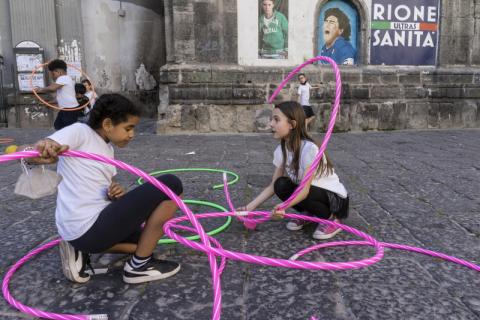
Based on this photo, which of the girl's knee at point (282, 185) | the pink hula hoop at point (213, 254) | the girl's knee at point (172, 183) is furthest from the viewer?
the girl's knee at point (282, 185)

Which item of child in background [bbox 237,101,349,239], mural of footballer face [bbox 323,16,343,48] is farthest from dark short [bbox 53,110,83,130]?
mural of footballer face [bbox 323,16,343,48]

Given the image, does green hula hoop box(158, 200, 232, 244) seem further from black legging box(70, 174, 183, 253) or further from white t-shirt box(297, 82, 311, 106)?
white t-shirt box(297, 82, 311, 106)

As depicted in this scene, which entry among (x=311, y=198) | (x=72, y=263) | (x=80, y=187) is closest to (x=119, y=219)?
(x=80, y=187)

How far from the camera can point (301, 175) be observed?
2977mm

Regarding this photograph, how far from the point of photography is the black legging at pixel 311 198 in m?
3.01

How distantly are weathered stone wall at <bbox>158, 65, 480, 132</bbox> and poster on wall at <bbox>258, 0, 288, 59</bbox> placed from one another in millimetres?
424

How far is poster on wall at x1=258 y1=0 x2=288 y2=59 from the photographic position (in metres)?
9.55

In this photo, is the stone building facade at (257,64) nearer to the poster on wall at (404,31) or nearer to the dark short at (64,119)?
the poster on wall at (404,31)

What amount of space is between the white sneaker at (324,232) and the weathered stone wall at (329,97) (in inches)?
264

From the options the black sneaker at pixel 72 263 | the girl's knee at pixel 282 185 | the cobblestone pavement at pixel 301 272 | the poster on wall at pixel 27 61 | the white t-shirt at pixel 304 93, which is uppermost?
the poster on wall at pixel 27 61

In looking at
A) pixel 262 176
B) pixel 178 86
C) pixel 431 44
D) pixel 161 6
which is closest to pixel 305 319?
pixel 262 176

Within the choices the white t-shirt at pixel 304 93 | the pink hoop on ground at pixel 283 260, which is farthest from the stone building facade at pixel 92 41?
the pink hoop on ground at pixel 283 260

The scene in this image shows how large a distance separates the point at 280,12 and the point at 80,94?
4.83 meters

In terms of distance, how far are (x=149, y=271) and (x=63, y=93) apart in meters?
5.47
